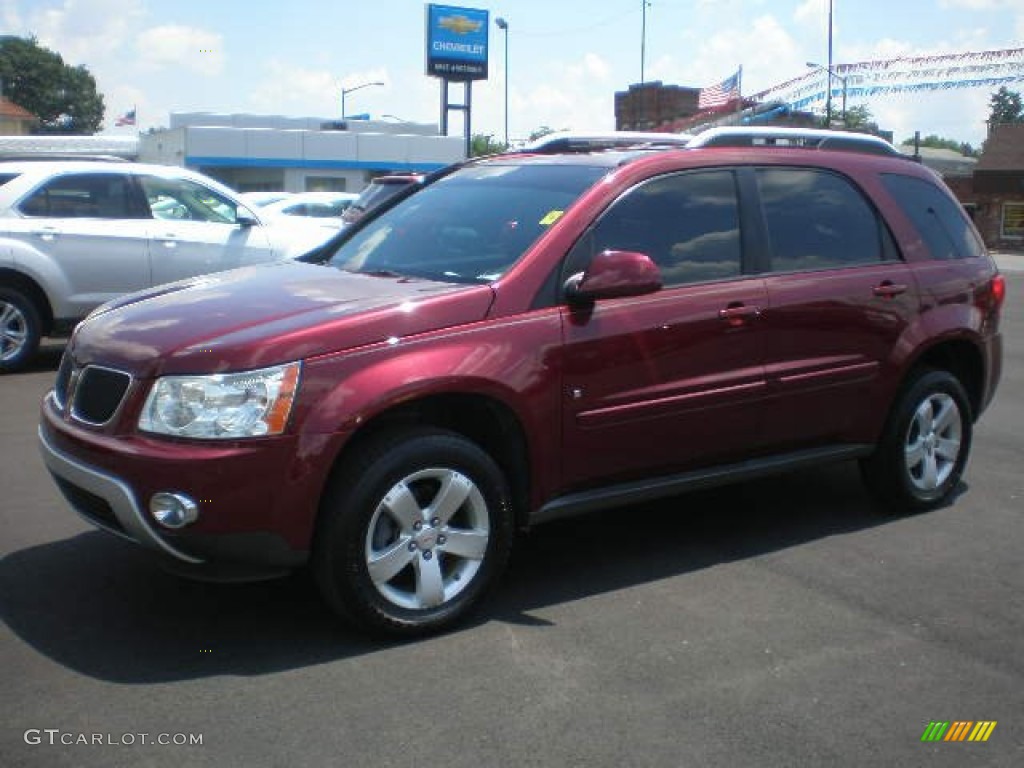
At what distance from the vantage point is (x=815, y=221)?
5.50 metres

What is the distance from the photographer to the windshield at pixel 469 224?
188 inches

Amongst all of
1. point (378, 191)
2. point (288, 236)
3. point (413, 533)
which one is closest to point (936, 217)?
point (413, 533)

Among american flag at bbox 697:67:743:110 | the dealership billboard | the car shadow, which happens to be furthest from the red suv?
the dealership billboard

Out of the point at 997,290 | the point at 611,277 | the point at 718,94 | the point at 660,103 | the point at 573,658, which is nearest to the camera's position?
the point at 573,658

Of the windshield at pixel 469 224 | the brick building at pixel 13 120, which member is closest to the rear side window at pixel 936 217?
the windshield at pixel 469 224

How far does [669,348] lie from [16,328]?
702 centimetres

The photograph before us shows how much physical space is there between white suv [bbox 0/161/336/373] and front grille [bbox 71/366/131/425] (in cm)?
559

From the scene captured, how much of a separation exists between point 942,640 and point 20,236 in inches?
324

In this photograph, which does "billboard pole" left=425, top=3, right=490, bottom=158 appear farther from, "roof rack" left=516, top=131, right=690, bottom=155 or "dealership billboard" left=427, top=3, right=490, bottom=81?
"roof rack" left=516, top=131, right=690, bottom=155

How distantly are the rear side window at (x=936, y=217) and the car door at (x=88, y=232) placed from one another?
6.82m

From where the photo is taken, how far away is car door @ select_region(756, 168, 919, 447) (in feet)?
17.2

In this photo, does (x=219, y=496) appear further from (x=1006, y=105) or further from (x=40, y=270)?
(x=1006, y=105)

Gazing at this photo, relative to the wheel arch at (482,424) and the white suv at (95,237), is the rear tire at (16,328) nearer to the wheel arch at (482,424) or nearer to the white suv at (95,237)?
the white suv at (95,237)

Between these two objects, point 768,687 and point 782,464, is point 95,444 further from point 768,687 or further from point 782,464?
point 782,464
